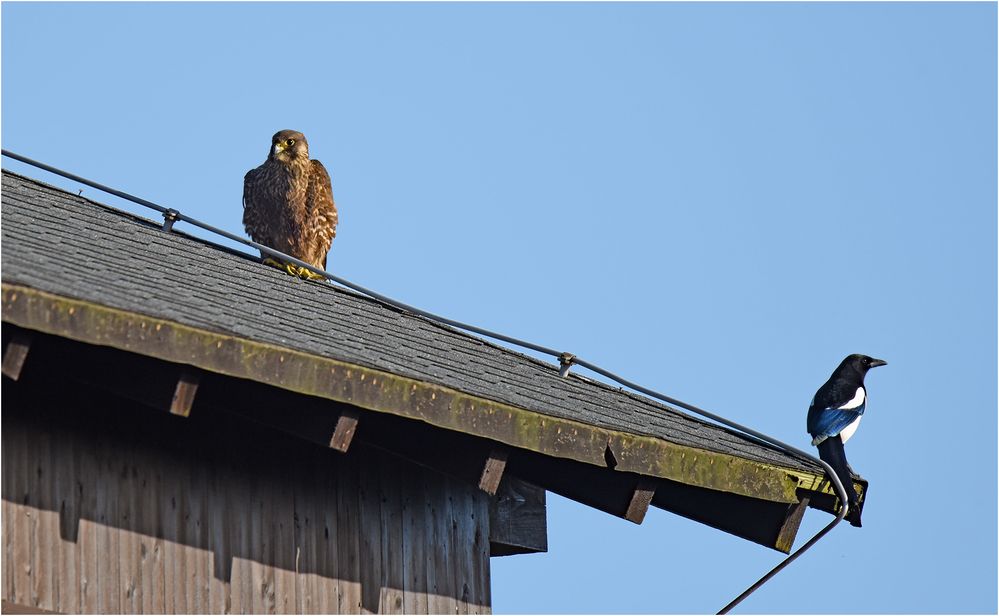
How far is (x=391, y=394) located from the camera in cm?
564

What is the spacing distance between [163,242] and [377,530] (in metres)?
1.95

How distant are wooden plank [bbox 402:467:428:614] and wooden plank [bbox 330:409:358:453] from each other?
0.97 meters

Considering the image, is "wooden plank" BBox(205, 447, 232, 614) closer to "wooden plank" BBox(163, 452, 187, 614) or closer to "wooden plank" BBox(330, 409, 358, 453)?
"wooden plank" BBox(163, 452, 187, 614)

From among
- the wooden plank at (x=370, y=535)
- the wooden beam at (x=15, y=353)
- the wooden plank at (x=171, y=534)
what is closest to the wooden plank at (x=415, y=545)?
the wooden plank at (x=370, y=535)

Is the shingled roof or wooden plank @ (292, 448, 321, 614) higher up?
the shingled roof

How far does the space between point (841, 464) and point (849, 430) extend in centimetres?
65

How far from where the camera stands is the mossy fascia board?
4996 mm

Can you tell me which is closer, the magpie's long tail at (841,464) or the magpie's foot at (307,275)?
the magpie's long tail at (841,464)

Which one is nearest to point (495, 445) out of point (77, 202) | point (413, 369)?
point (413, 369)

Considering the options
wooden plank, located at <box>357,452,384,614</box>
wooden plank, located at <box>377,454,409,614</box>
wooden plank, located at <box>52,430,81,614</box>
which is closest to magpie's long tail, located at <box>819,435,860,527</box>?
wooden plank, located at <box>377,454,409,614</box>

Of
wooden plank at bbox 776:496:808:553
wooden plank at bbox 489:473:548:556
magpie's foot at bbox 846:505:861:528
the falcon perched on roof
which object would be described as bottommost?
wooden plank at bbox 489:473:548:556

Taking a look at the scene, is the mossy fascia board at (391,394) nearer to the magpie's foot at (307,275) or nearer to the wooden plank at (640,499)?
the wooden plank at (640,499)

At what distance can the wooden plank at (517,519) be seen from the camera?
7.04m

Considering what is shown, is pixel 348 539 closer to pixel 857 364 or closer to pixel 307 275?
pixel 307 275
